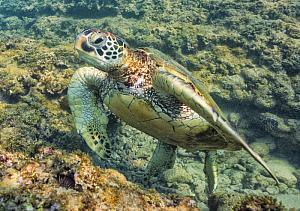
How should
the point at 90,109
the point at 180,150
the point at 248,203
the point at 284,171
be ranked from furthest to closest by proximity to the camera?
the point at 180,150 < the point at 284,171 < the point at 90,109 < the point at 248,203

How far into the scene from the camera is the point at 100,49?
3158 millimetres

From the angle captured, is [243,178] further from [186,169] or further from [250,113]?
[250,113]

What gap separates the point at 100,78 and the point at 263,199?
6.53 feet

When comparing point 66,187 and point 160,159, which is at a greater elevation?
point 66,187

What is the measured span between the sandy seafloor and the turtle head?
92 cm

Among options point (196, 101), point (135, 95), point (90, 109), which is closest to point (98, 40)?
point (135, 95)

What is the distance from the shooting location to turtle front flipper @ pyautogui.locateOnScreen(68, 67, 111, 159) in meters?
3.43

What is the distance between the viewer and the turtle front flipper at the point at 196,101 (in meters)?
2.47

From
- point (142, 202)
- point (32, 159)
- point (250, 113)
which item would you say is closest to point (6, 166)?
point (32, 159)

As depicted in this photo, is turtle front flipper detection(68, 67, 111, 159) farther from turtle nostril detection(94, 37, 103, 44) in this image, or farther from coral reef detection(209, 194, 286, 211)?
coral reef detection(209, 194, 286, 211)

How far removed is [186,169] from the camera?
15.2 ft

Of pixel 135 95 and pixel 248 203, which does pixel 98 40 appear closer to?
pixel 135 95

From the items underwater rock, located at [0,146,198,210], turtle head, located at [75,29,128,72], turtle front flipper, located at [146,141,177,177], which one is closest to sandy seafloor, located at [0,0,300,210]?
underwater rock, located at [0,146,198,210]

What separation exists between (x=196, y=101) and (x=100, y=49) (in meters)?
1.18
